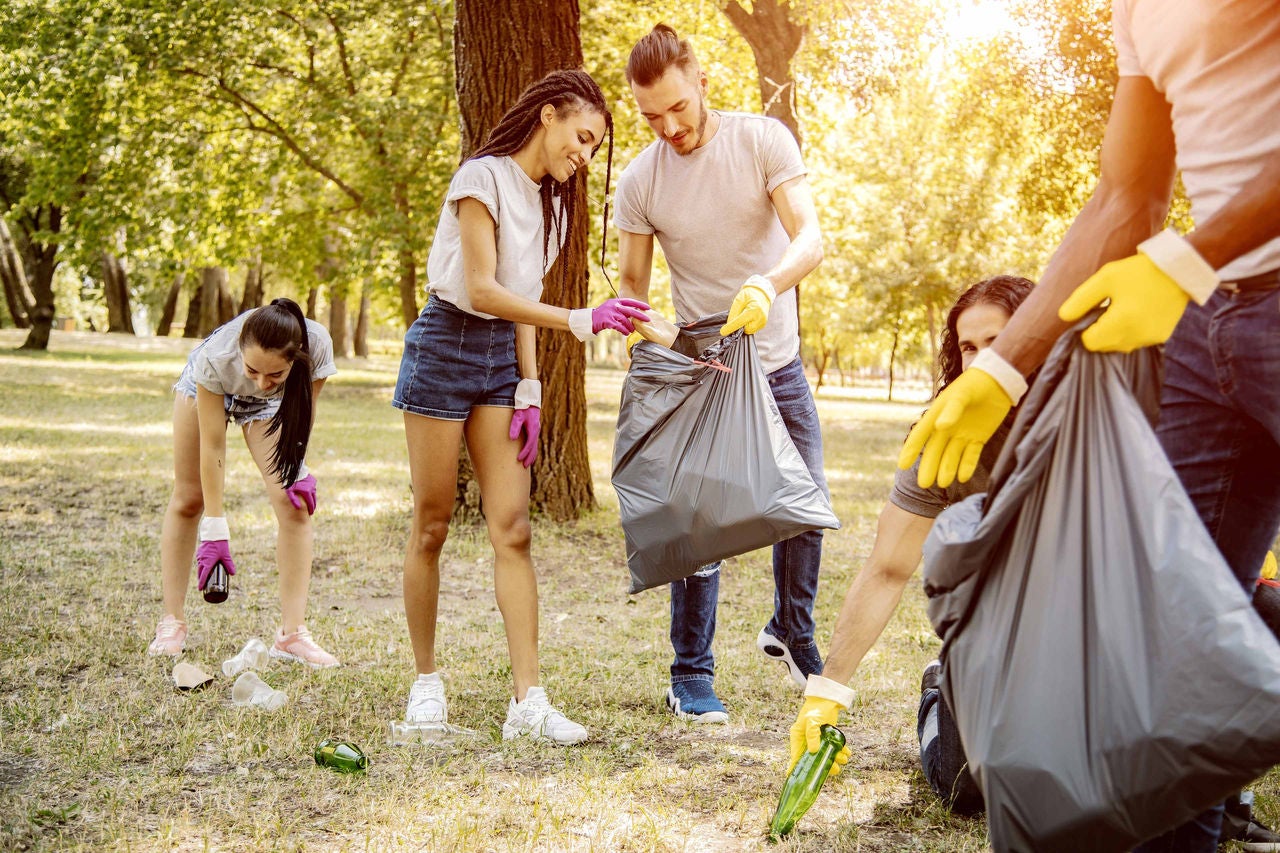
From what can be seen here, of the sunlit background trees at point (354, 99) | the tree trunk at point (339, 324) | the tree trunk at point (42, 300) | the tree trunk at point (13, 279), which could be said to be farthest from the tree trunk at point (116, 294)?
the sunlit background trees at point (354, 99)

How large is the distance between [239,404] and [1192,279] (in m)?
3.26

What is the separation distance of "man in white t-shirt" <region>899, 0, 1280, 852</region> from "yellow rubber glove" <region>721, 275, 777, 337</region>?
1051 mm

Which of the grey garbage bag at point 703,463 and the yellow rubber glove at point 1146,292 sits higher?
the yellow rubber glove at point 1146,292

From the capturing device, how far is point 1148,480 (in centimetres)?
162

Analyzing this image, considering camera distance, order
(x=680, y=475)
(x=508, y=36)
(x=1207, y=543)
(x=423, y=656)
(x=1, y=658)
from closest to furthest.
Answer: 1. (x=1207, y=543)
2. (x=680, y=475)
3. (x=423, y=656)
4. (x=1, y=658)
5. (x=508, y=36)

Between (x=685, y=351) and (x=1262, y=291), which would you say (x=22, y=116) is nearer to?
(x=685, y=351)

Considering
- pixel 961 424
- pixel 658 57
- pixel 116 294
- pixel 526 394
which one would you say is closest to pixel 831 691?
pixel 961 424

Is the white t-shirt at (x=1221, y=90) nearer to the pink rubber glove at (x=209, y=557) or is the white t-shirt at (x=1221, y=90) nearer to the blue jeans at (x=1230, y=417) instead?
the blue jeans at (x=1230, y=417)

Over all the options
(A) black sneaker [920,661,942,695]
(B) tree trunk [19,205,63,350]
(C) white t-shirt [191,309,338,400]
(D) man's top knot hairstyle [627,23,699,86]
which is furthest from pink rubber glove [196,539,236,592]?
(B) tree trunk [19,205,63,350]

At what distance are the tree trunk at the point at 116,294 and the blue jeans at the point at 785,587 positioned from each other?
3039 cm

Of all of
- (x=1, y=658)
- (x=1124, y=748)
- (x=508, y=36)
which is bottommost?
(x=1, y=658)

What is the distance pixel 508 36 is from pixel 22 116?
11736 mm

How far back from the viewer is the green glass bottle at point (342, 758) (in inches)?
118

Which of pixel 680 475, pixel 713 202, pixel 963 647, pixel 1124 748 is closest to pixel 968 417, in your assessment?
pixel 963 647
